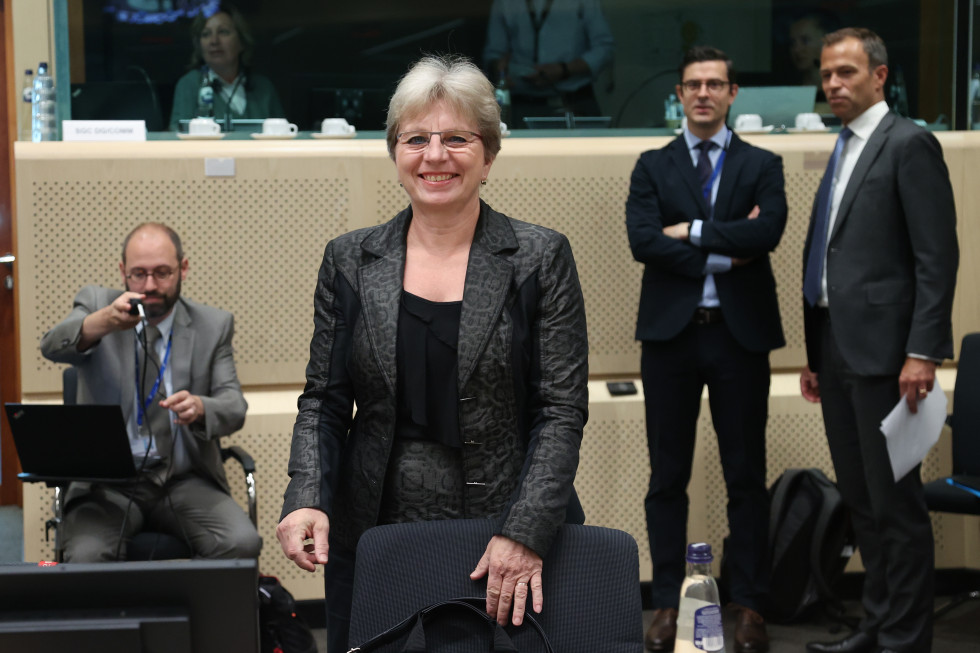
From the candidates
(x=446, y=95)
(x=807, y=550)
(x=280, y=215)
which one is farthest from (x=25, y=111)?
(x=807, y=550)

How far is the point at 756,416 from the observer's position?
13.1 ft

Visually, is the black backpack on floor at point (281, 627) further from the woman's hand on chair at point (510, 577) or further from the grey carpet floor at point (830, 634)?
the woman's hand on chair at point (510, 577)

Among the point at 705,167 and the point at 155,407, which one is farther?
the point at 705,167

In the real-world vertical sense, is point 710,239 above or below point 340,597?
above

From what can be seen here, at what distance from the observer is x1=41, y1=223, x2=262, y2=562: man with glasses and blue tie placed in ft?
11.5

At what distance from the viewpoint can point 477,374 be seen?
2014 mm

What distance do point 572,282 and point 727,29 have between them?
11.5 feet

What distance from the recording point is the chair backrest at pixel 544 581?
1779 mm

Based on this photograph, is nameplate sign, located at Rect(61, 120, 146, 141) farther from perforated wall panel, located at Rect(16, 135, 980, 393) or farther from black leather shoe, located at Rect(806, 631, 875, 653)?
black leather shoe, located at Rect(806, 631, 875, 653)

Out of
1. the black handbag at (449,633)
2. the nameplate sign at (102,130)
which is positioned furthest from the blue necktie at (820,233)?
the nameplate sign at (102,130)

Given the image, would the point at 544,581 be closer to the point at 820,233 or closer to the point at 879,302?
the point at 879,302

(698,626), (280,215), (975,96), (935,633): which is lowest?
(935,633)

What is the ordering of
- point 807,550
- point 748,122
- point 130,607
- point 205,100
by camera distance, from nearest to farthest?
point 130,607
point 807,550
point 205,100
point 748,122

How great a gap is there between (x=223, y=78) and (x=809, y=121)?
8.42 ft
